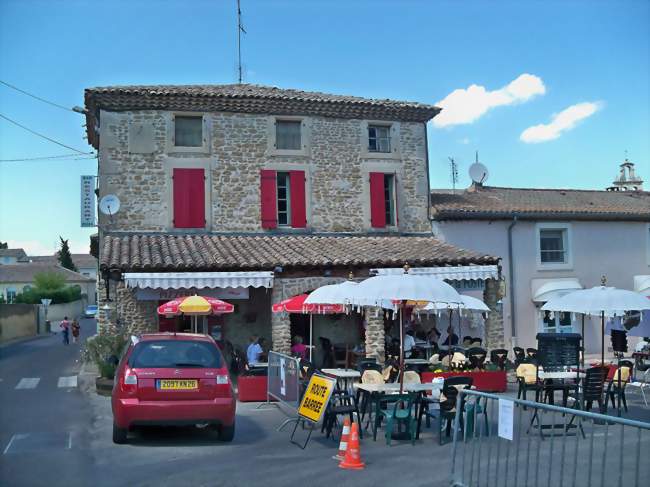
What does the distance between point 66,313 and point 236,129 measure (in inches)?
1875

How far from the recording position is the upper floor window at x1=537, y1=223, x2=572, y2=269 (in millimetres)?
22766

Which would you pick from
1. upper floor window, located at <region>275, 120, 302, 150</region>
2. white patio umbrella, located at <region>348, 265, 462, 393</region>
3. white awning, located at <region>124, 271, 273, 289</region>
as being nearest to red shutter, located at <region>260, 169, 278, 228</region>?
upper floor window, located at <region>275, 120, 302, 150</region>

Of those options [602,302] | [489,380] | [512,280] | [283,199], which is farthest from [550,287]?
[602,302]

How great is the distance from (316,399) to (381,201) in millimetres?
12951

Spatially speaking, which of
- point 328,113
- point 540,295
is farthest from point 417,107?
point 540,295

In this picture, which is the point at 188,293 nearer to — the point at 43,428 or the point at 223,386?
the point at 43,428

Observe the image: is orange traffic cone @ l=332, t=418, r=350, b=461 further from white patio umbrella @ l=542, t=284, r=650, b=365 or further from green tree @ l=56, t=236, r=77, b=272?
green tree @ l=56, t=236, r=77, b=272

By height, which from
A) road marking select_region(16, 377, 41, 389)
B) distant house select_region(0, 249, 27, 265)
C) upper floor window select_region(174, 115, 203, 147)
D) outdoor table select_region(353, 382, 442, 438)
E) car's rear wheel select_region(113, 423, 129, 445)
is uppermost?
upper floor window select_region(174, 115, 203, 147)

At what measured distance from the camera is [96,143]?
75.9ft

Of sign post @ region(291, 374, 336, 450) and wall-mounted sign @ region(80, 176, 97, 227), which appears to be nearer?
sign post @ region(291, 374, 336, 450)

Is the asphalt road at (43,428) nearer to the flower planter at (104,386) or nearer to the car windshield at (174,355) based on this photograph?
the flower planter at (104,386)

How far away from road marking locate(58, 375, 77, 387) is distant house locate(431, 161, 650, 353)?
38.0ft

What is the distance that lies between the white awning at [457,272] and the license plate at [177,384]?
373 inches

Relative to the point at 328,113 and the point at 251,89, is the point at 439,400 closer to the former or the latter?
the point at 328,113
